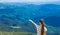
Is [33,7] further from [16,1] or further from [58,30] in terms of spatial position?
[58,30]

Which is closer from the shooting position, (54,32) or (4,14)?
(4,14)

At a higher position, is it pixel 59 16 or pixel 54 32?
pixel 59 16

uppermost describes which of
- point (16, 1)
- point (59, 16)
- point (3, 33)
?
point (16, 1)

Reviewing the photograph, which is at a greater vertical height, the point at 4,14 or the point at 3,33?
the point at 4,14

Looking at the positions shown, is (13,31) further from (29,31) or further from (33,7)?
(33,7)

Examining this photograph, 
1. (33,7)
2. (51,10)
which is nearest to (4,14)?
(33,7)

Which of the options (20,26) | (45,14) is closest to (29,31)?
(20,26)
